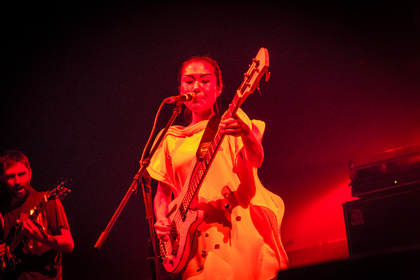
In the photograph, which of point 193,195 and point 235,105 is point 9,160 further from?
point 235,105

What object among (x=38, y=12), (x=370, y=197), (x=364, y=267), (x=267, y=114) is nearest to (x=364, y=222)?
(x=370, y=197)

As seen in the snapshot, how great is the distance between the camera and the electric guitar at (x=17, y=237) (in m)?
3.75

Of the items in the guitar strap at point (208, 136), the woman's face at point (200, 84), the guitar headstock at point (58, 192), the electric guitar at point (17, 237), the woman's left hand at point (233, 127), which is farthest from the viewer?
the guitar headstock at point (58, 192)

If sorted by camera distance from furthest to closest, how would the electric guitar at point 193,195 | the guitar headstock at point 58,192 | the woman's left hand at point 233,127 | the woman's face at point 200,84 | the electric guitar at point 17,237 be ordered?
the guitar headstock at point 58,192 → the electric guitar at point 17,237 → the woman's face at point 200,84 → the electric guitar at point 193,195 → the woman's left hand at point 233,127

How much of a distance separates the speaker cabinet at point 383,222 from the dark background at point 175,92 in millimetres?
872

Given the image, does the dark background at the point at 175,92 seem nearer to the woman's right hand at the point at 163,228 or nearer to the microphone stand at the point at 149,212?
the microphone stand at the point at 149,212

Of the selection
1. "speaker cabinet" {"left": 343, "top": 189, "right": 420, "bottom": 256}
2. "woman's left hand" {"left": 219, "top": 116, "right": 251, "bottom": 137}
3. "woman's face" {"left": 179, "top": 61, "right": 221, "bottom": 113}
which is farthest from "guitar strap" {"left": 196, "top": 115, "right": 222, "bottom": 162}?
"speaker cabinet" {"left": 343, "top": 189, "right": 420, "bottom": 256}

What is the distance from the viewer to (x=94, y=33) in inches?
189

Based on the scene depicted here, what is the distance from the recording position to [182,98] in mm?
2748

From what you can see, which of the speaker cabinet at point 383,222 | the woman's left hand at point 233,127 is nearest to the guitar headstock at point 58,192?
the woman's left hand at point 233,127

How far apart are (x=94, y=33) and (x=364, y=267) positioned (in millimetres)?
4263

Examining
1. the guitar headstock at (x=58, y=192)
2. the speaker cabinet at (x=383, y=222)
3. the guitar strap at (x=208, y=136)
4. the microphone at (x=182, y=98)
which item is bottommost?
the speaker cabinet at (x=383, y=222)

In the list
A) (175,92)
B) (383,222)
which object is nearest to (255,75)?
(383,222)

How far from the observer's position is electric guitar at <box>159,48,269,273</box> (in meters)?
2.47
